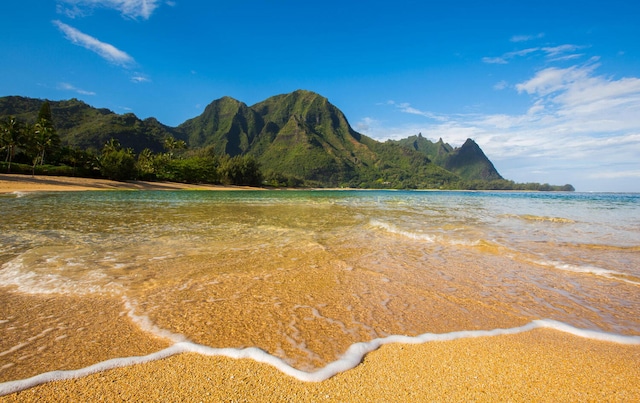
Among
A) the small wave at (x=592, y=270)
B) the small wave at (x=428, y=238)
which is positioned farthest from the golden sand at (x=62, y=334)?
the small wave at (x=428, y=238)

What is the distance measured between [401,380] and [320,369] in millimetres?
694

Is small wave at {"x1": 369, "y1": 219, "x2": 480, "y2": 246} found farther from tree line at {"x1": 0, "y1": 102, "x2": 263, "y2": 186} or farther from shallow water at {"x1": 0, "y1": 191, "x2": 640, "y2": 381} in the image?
tree line at {"x1": 0, "y1": 102, "x2": 263, "y2": 186}

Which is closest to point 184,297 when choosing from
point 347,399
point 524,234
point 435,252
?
point 347,399

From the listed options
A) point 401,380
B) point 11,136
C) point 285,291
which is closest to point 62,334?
point 285,291

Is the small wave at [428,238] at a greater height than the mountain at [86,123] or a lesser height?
lesser

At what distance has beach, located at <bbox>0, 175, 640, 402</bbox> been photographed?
2404 mm

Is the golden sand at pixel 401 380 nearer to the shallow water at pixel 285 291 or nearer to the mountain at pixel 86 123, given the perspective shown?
the shallow water at pixel 285 291

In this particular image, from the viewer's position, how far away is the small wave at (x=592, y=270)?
584 cm

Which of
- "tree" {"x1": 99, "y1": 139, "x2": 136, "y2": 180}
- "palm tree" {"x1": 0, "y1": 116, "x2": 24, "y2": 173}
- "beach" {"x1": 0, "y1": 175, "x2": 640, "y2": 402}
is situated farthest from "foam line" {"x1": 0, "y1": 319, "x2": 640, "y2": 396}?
"tree" {"x1": 99, "y1": 139, "x2": 136, "y2": 180}

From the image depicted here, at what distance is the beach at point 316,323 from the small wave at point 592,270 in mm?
43

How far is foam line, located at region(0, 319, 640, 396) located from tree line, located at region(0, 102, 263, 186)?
76.9 metres

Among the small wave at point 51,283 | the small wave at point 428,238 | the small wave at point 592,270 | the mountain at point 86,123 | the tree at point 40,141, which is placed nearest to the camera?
the small wave at point 51,283

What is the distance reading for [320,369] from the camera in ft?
8.70

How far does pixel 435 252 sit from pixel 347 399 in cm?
645
